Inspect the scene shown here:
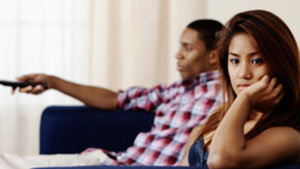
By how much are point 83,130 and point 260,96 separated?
1.18m

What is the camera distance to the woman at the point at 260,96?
1133mm

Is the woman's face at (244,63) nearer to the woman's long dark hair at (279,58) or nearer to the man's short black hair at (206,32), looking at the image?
the woman's long dark hair at (279,58)

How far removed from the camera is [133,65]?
3.36 metres

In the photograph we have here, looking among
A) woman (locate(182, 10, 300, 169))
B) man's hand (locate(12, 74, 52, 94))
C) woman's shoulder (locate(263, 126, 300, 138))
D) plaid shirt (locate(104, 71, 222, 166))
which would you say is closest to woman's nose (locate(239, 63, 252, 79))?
woman (locate(182, 10, 300, 169))

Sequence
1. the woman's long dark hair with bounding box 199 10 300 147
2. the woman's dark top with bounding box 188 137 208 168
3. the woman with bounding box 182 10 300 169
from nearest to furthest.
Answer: the woman with bounding box 182 10 300 169 → the woman's long dark hair with bounding box 199 10 300 147 → the woman's dark top with bounding box 188 137 208 168

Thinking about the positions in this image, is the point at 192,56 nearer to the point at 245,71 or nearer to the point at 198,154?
the point at 198,154

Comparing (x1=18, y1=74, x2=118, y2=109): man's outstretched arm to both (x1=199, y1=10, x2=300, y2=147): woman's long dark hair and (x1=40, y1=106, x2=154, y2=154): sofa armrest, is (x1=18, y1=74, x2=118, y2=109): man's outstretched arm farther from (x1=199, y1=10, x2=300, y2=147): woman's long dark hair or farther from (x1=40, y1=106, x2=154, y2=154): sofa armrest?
(x1=199, y1=10, x2=300, y2=147): woman's long dark hair

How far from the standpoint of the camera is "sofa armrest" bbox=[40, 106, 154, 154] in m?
2.25

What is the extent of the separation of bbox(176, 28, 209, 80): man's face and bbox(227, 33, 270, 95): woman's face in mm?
971

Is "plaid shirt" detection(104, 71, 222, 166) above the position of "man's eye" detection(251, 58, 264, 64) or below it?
below

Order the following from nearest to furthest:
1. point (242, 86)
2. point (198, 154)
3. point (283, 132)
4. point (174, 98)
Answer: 1. point (283, 132)
2. point (242, 86)
3. point (198, 154)
4. point (174, 98)

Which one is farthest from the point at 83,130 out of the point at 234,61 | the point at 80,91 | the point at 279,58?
the point at 279,58

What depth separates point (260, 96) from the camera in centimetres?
123

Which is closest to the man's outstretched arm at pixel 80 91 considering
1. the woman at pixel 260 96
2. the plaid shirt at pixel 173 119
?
the plaid shirt at pixel 173 119
